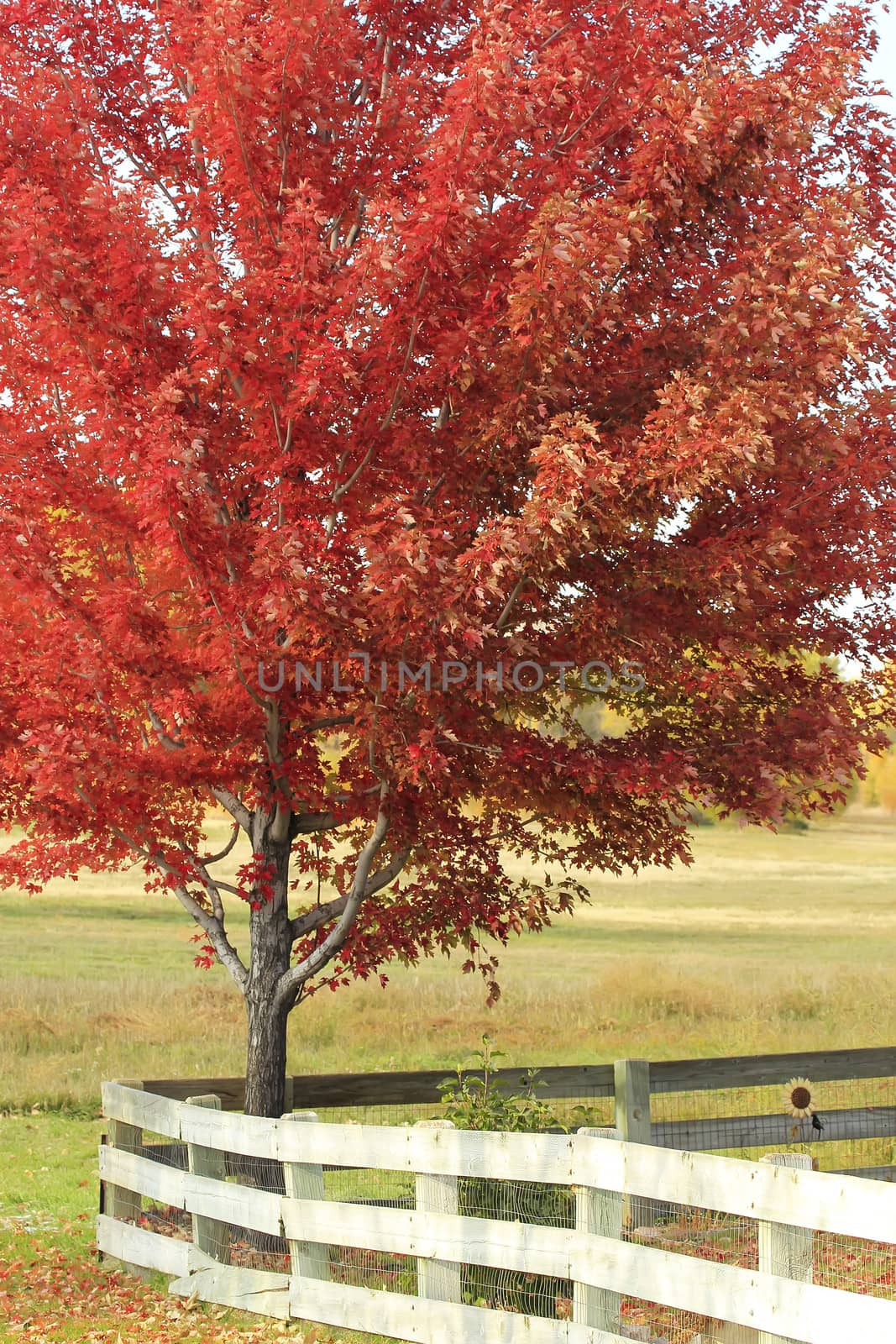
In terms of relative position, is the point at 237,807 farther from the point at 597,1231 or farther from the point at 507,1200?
the point at 597,1231

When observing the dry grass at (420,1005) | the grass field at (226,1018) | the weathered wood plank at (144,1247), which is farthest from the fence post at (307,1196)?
the dry grass at (420,1005)

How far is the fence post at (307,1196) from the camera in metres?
8.38

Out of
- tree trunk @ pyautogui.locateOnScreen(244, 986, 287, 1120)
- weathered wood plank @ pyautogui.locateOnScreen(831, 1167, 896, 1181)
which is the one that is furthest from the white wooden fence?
weathered wood plank @ pyautogui.locateOnScreen(831, 1167, 896, 1181)

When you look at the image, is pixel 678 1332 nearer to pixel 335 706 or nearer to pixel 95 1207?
pixel 335 706

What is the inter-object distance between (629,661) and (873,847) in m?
86.7

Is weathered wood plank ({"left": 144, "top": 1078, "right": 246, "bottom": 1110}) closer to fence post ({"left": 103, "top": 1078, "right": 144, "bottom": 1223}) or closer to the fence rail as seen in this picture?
the fence rail

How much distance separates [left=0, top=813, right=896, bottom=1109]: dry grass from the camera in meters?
23.1

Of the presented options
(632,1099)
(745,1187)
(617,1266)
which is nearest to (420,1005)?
(632,1099)

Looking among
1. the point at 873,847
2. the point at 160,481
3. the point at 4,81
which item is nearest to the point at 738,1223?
the point at 160,481

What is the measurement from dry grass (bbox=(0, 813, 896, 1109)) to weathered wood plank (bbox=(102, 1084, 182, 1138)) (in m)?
9.97

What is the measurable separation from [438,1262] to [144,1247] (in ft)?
11.2

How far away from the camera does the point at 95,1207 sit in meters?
13.6

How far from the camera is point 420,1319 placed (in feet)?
24.8

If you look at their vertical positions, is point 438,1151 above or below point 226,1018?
above
